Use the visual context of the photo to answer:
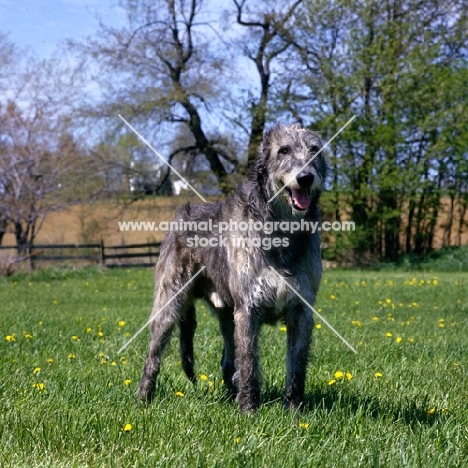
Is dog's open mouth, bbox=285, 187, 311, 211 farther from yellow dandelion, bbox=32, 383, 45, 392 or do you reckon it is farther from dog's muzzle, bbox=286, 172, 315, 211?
yellow dandelion, bbox=32, 383, 45, 392

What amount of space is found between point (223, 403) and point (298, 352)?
70 cm

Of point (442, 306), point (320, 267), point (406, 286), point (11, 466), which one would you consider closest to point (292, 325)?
point (320, 267)

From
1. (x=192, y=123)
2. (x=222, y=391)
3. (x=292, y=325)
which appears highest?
(x=192, y=123)

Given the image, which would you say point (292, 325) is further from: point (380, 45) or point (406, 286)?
point (380, 45)

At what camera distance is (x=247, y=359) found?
15.0 ft

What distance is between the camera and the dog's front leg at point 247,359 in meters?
4.52

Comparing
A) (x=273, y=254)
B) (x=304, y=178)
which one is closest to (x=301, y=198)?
(x=304, y=178)

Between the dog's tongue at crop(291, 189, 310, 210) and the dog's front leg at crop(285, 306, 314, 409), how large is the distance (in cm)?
74

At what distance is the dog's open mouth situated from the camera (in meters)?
4.47

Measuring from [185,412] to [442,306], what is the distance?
26.3 ft

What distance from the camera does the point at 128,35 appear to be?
2683 cm

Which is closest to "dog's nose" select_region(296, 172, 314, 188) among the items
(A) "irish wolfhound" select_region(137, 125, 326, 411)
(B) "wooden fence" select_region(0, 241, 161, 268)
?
(A) "irish wolfhound" select_region(137, 125, 326, 411)

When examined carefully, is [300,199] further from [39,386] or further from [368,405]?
[39,386]

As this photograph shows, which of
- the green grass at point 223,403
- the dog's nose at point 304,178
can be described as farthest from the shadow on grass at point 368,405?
the dog's nose at point 304,178
